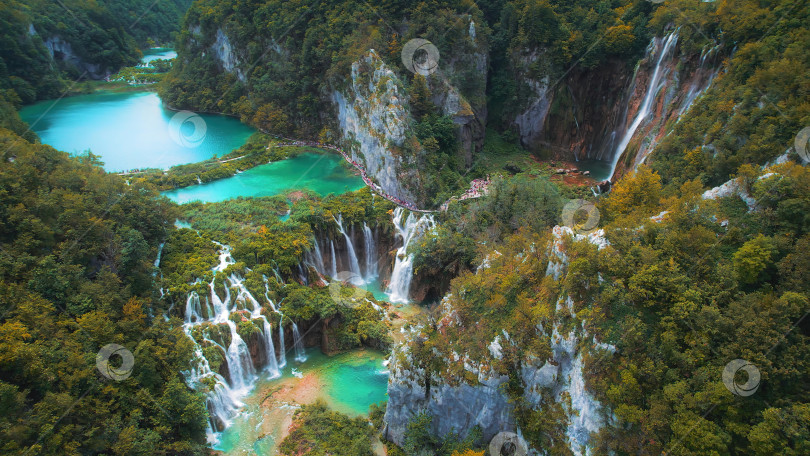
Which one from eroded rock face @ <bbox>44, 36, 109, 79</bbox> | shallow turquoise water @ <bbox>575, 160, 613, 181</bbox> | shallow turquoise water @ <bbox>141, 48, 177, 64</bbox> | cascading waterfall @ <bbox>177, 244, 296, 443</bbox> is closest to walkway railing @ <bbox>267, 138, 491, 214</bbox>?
shallow turquoise water @ <bbox>575, 160, 613, 181</bbox>

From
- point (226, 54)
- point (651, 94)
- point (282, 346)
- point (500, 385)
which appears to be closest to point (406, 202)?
point (282, 346)

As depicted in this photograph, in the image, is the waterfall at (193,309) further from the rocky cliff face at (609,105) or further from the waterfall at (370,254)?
the rocky cliff face at (609,105)

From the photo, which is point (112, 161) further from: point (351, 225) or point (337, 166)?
point (351, 225)

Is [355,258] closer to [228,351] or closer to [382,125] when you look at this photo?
[382,125]

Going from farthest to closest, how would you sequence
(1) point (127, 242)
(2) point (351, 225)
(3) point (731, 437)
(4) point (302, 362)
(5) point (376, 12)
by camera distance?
(5) point (376, 12) < (2) point (351, 225) < (4) point (302, 362) < (1) point (127, 242) < (3) point (731, 437)

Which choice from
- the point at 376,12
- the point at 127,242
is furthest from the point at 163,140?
the point at 127,242

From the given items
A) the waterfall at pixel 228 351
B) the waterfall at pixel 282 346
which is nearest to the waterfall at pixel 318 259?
the waterfall at pixel 228 351

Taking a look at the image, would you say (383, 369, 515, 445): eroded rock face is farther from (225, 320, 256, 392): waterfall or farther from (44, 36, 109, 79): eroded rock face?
(44, 36, 109, 79): eroded rock face
